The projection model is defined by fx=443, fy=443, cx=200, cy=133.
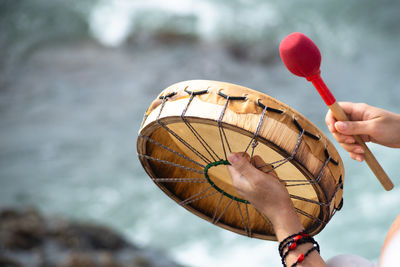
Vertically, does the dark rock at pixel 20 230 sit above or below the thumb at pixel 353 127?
above

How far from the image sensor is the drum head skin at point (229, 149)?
848 mm

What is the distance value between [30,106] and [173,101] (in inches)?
166

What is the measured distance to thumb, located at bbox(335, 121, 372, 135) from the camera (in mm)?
1000

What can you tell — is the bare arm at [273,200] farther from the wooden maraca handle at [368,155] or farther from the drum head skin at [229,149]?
the wooden maraca handle at [368,155]

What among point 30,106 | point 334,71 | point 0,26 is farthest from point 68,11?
point 334,71

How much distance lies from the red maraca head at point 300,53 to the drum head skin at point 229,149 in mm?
91

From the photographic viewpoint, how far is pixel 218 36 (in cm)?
541

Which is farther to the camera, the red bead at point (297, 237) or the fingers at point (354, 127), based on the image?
the fingers at point (354, 127)

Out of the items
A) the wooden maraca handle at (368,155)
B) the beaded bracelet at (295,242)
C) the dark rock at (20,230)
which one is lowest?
the beaded bracelet at (295,242)

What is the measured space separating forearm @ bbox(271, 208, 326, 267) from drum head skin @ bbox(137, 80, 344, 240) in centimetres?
9

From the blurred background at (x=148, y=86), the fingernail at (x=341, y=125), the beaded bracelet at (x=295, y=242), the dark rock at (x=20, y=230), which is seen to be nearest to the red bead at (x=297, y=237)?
the beaded bracelet at (x=295, y=242)

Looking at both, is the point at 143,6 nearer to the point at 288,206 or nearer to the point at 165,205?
the point at 165,205

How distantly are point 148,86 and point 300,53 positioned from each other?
4119 mm

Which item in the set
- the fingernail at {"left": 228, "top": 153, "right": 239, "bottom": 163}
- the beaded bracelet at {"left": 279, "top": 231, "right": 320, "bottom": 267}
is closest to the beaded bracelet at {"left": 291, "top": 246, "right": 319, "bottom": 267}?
the beaded bracelet at {"left": 279, "top": 231, "right": 320, "bottom": 267}
